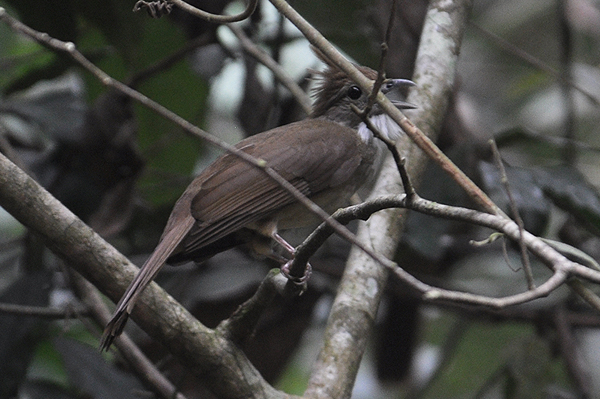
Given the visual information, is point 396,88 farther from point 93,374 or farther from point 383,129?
point 93,374

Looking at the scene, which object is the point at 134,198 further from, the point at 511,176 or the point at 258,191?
the point at 511,176

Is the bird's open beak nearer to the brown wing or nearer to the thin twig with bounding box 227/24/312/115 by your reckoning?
the brown wing

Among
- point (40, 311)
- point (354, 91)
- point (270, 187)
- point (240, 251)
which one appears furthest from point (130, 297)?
point (240, 251)

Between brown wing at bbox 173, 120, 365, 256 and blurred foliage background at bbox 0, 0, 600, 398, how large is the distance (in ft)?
2.08

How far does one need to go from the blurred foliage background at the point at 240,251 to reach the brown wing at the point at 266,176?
633 mm

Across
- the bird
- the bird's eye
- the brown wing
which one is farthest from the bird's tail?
the bird's eye

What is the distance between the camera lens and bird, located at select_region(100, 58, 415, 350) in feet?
10.8

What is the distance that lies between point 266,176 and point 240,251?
1.75 m

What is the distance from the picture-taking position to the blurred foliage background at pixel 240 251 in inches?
159

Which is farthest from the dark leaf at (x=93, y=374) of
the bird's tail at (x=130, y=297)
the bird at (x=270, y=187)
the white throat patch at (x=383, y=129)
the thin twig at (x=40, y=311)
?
the white throat patch at (x=383, y=129)

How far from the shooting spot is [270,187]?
11.2 ft

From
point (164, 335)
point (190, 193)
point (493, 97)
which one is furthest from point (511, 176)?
point (493, 97)

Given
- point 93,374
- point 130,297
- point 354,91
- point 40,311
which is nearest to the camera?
point 130,297

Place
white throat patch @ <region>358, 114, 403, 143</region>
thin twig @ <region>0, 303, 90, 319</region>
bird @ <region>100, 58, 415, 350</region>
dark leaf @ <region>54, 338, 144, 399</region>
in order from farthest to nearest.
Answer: white throat patch @ <region>358, 114, 403, 143</region>, dark leaf @ <region>54, 338, 144, 399</region>, thin twig @ <region>0, 303, 90, 319</region>, bird @ <region>100, 58, 415, 350</region>
